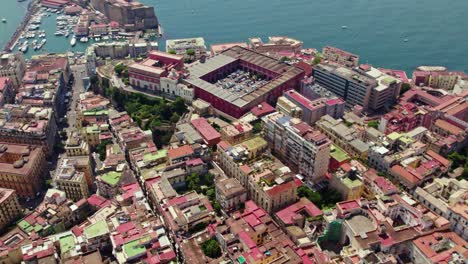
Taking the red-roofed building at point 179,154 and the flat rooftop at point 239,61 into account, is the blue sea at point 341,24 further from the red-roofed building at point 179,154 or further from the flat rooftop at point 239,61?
the red-roofed building at point 179,154

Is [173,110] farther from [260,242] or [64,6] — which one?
[64,6]

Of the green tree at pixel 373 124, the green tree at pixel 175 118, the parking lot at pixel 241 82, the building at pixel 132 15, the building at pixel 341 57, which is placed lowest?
the green tree at pixel 175 118

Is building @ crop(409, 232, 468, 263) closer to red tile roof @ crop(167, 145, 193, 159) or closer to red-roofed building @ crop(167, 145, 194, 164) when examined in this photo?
red-roofed building @ crop(167, 145, 194, 164)

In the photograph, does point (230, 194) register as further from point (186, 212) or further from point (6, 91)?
point (6, 91)

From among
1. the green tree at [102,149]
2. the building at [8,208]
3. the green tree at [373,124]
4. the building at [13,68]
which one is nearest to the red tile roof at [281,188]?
the green tree at [373,124]

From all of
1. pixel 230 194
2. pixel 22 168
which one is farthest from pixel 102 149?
pixel 230 194

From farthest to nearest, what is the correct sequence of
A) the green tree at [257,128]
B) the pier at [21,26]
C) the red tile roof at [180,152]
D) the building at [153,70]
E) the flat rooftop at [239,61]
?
the pier at [21,26]
the building at [153,70]
the flat rooftop at [239,61]
the green tree at [257,128]
the red tile roof at [180,152]

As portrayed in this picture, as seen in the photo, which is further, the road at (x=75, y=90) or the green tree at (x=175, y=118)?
the road at (x=75, y=90)

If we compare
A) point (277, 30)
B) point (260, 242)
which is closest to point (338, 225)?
point (260, 242)
